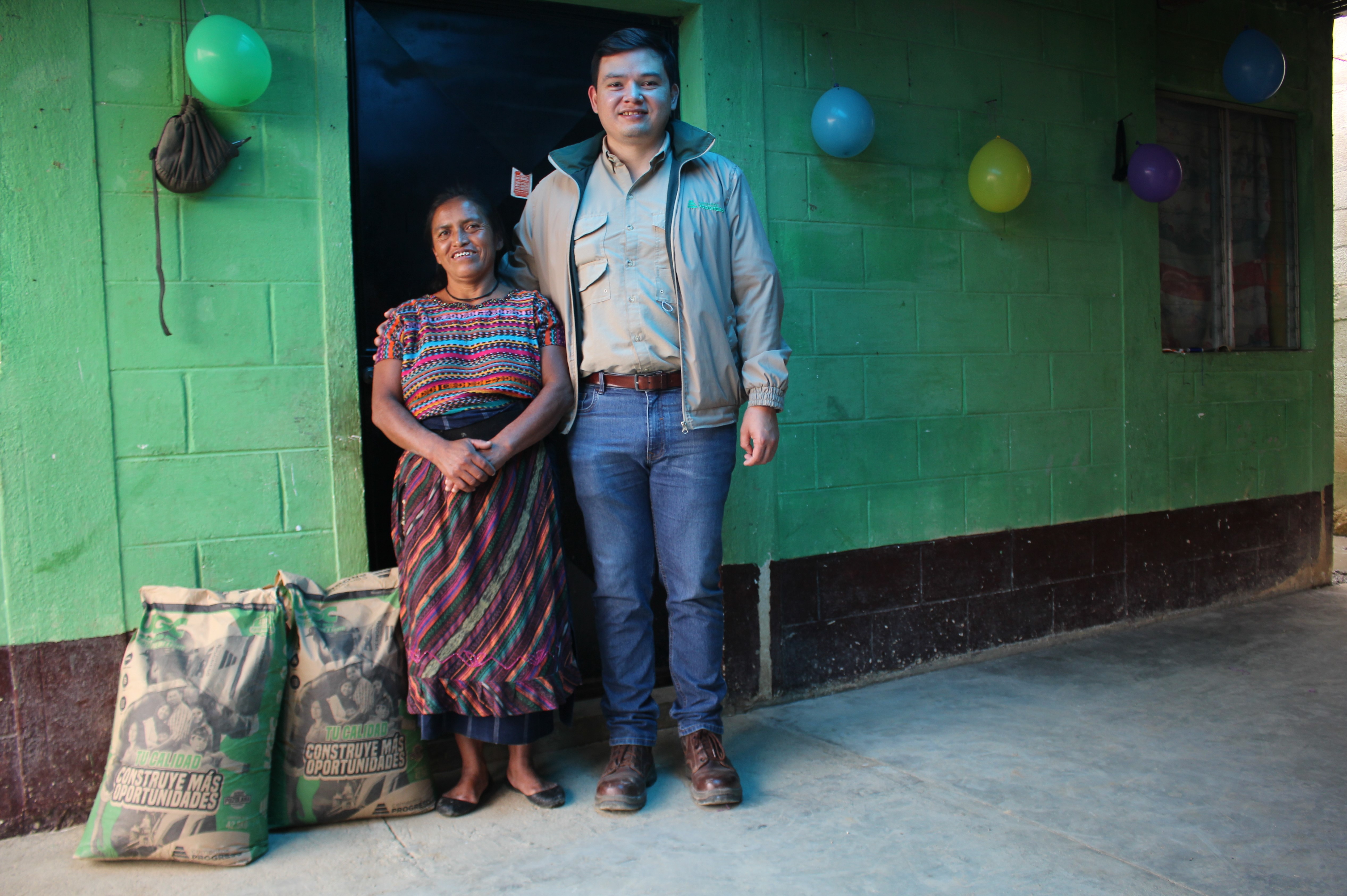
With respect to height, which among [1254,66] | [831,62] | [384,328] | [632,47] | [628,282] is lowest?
[384,328]

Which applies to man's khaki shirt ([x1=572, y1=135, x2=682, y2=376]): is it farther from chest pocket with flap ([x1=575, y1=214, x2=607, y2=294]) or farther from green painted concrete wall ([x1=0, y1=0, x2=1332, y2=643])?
green painted concrete wall ([x1=0, y1=0, x2=1332, y2=643])

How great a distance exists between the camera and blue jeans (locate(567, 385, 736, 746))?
2373mm

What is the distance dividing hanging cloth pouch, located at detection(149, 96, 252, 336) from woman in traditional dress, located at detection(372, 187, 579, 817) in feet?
1.75

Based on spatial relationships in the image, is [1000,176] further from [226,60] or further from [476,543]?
[226,60]

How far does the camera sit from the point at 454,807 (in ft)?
7.50

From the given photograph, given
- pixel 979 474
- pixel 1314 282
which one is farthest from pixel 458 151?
pixel 1314 282

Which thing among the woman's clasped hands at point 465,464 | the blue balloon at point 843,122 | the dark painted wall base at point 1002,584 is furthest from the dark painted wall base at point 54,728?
the blue balloon at point 843,122

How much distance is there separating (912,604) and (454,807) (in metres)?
1.84

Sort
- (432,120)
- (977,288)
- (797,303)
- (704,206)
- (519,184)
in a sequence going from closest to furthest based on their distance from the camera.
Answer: (704,206) < (432,120) < (519,184) < (797,303) < (977,288)

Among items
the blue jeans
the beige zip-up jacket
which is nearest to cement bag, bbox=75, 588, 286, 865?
the blue jeans

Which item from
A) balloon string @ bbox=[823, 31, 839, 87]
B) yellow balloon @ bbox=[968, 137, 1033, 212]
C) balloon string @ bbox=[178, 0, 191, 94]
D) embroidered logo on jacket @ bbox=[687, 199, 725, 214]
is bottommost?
embroidered logo on jacket @ bbox=[687, 199, 725, 214]

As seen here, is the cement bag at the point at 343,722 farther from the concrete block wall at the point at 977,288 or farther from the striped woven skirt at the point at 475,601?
the concrete block wall at the point at 977,288

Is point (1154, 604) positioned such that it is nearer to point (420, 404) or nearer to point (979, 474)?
point (979, 474)

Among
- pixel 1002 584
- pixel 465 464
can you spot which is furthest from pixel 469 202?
pixel 1002 584
